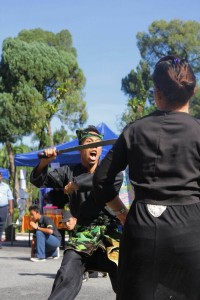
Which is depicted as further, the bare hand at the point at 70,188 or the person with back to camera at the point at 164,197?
the bare hand at the point at 70,188

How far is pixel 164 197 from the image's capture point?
10.0 ft

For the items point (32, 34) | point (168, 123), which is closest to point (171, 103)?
point (168, 123)

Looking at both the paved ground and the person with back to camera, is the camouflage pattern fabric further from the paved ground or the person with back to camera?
the paved ground

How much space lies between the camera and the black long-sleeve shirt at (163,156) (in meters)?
3.06

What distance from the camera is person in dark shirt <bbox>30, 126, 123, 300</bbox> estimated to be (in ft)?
15.0

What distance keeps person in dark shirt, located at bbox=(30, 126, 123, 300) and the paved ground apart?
2547 mm

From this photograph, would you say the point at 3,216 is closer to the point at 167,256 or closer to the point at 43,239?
the point at 43,239

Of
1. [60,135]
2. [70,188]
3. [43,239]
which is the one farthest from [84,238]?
[60,135]

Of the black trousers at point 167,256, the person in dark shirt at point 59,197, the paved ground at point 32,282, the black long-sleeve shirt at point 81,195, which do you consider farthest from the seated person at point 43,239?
the black trousers at point 167,256

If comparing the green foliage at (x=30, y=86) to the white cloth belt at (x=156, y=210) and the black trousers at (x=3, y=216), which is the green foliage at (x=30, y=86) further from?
the white cloth belt at (x=156, y=210)

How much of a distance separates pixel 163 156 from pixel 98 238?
1.78 metres

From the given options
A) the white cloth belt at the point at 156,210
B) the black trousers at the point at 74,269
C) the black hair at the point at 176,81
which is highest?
the black hair at the point at 176,81

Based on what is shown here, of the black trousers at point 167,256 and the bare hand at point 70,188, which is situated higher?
the bare hand at point 70,188

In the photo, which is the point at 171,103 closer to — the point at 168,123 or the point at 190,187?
the point at 168,123
